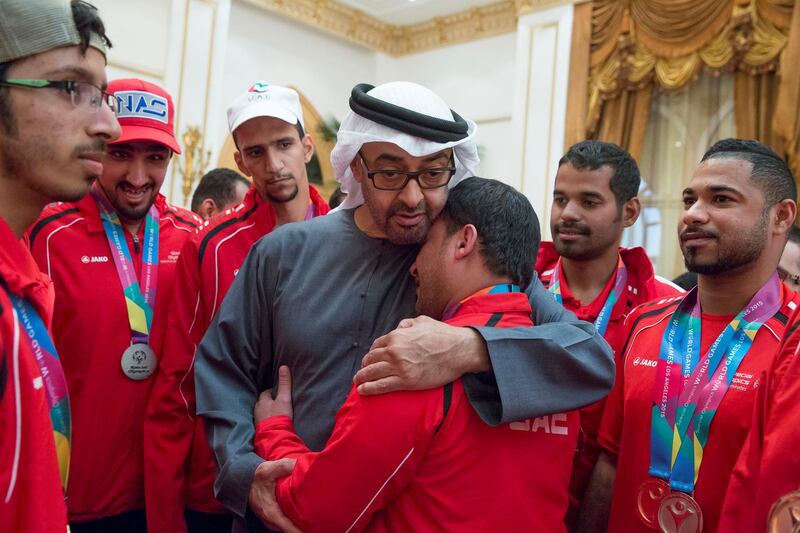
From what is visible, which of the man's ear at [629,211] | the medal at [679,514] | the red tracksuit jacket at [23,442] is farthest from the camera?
the man's ear at [629,211]

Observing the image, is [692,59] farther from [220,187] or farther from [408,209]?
[408,209]

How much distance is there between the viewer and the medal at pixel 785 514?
1202 millimetres

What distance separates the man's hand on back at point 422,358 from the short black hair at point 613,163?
1319mm

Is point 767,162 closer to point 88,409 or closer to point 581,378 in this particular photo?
point 581,378

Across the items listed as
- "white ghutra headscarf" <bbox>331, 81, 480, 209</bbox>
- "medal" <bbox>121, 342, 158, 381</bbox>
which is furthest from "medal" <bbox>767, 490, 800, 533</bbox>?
"medal" <bbox>121, 342, 158, 381</bbox>

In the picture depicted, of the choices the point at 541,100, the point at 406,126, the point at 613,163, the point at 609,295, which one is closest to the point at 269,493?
the point at 406,126

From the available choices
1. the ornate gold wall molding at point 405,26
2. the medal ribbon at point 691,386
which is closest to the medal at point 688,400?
the medal ribbon at point 691,386

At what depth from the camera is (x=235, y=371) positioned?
1676 mm

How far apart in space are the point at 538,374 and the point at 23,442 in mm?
929

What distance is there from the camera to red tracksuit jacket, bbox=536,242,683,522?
1978 mm

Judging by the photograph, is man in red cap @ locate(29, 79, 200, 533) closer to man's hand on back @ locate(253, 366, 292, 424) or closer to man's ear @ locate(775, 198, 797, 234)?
man's hand on back @ locate(253, 366, 292, 424)

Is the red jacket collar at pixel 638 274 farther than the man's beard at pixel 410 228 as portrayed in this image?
Yes

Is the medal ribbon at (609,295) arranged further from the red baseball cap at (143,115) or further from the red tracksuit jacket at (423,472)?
the red baseball cap at (143,115)

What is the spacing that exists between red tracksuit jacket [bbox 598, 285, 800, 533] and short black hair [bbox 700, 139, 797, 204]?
26cm
